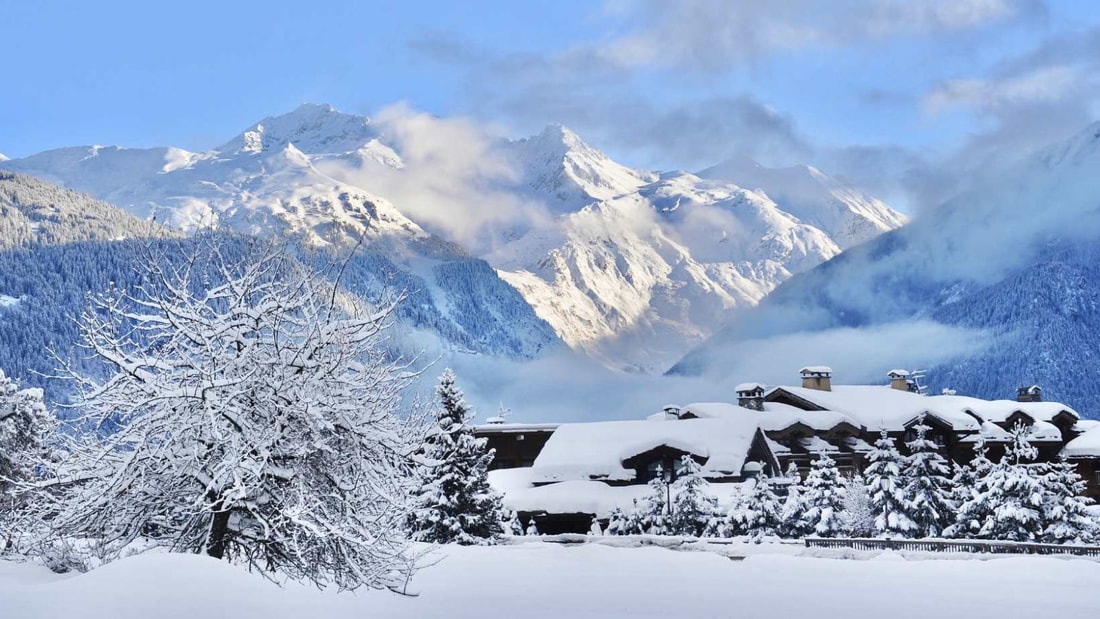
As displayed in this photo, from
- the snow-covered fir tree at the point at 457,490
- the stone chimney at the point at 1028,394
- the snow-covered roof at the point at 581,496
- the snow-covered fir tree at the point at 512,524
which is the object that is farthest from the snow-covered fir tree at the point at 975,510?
the stone chimney at the point at 1028,394

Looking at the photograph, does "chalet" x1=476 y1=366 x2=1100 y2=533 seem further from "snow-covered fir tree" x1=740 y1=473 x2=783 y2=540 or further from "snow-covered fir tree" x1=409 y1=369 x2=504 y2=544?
"snow-covered fir tree" x1=409 y1=369 x2=504 y2=544

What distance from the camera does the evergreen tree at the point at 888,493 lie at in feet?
132

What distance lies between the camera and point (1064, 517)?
3609 centimetres

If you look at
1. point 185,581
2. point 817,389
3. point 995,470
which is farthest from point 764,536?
point 817,389

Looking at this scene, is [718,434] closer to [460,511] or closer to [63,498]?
[460,511]

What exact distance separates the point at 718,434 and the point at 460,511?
786 inches

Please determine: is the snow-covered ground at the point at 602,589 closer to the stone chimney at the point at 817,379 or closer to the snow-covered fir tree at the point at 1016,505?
the snow-covered fir tree at the point at 1016,505

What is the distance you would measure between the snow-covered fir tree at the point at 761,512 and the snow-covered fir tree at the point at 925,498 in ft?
16.5

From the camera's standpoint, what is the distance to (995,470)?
37844 mm

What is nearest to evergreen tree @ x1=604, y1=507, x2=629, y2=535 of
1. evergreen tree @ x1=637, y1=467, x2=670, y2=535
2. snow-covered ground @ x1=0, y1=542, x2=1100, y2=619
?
evergreen tree @ x1=637, y1=467, x2=670, y2=535

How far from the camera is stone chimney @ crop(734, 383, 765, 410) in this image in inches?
2645

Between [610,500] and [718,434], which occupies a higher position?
[718,434]

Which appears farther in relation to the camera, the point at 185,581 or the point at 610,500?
the point at 610,500

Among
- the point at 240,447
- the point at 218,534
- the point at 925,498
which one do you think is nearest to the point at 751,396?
the point at 925,498
